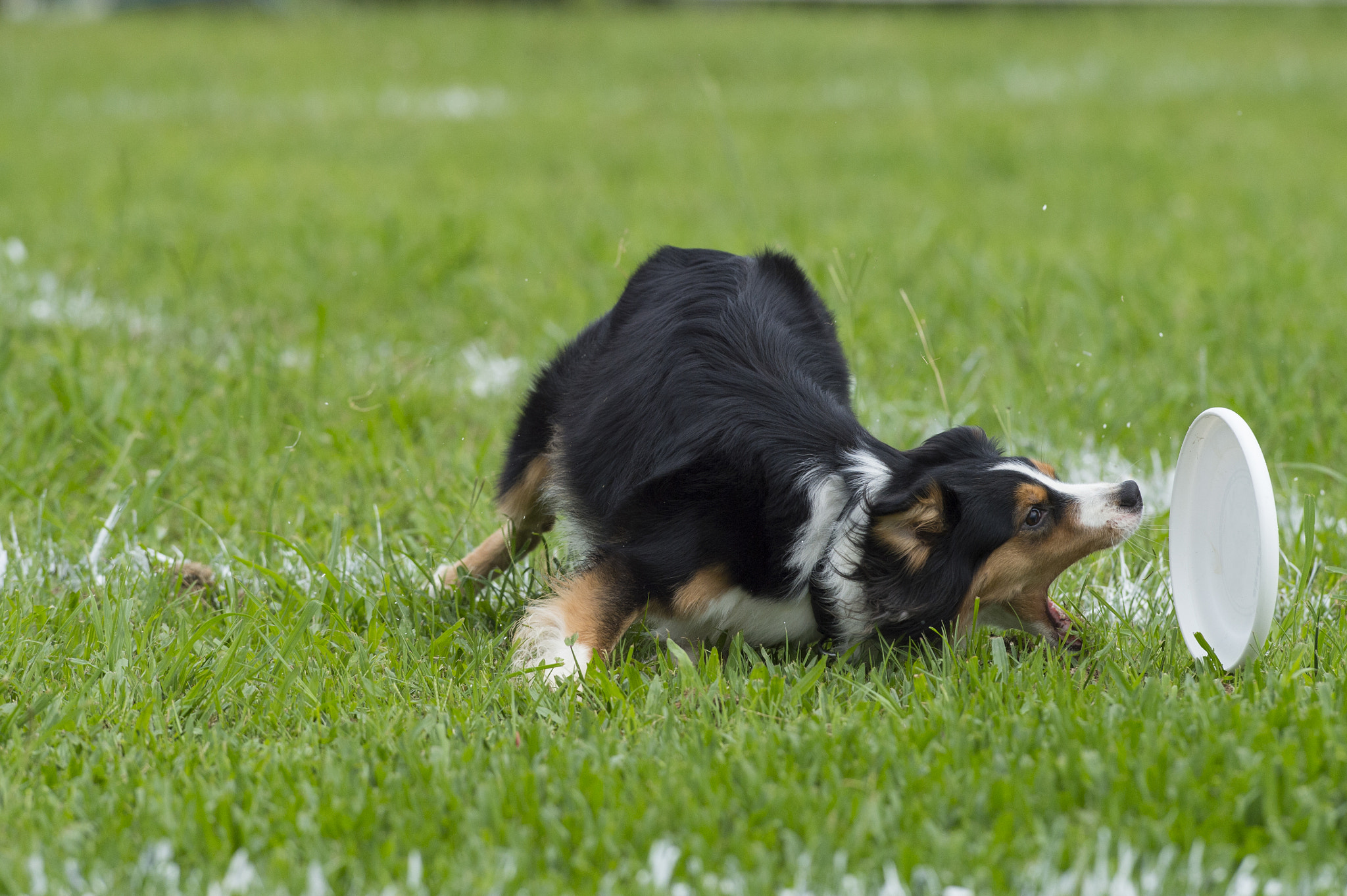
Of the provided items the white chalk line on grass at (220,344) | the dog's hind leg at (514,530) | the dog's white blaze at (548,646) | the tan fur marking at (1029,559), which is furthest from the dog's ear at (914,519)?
the white chalk line on grass at (220,344)

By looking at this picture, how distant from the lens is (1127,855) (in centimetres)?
176

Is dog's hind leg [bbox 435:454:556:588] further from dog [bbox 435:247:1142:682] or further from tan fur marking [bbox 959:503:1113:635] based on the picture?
tan fur marking [bbox 959:503:1113:635]

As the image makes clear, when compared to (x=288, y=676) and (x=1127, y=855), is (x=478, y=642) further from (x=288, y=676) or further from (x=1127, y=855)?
(x=1127, y=855)

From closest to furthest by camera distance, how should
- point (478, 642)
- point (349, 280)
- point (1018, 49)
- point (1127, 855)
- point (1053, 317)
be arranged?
1. point (1127, 855)
2. point (478, 642)
3. point (1053, 317)
4. point (349, 280)
5. point (1018, 49)

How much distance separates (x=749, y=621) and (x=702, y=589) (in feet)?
0.54

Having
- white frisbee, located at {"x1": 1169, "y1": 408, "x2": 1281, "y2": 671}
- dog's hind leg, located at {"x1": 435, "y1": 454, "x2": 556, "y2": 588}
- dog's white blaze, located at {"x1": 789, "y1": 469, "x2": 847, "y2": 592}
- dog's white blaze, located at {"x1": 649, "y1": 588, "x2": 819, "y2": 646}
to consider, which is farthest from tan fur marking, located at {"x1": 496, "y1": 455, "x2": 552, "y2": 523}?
white frisbee, located at {"x1": 1169, "y1": 408, "x2": 1281, "y2": 671}

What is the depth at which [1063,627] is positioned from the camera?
8.21 ft

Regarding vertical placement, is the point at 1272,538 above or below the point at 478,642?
above

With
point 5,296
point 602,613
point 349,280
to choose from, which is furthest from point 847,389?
point 5,296

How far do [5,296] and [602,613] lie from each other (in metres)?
3.27

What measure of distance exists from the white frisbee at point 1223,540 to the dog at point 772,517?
0.19 metres

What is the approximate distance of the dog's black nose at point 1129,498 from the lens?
230cm

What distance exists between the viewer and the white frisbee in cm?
213

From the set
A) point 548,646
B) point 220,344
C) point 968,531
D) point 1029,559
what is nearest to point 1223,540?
point 1029,559
